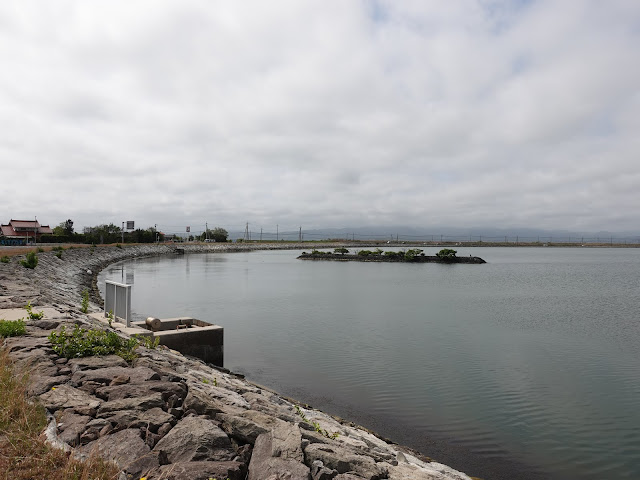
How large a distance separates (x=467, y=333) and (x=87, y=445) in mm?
16005

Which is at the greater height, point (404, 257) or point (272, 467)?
point (272, 467)

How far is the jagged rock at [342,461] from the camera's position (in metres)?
4.51

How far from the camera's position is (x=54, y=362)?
664 cm

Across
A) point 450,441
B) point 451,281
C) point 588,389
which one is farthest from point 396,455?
point 451,281

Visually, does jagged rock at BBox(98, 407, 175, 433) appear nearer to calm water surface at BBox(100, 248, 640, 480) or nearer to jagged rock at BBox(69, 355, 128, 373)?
jagged rock at BBox(69, 355, 128, 373)

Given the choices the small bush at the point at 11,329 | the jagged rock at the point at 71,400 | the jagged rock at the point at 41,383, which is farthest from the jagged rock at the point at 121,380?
the small bush at the point at 11,329

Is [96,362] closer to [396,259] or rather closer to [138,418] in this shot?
[138,418]

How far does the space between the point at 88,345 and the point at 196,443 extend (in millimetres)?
3833

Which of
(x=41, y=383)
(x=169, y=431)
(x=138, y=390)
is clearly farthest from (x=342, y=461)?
(x=41, y=383)

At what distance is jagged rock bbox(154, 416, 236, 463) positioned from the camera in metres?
4.31

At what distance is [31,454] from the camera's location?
4.02 metres

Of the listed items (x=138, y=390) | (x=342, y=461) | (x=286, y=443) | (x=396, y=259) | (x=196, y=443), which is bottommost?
(x=396, y=259)

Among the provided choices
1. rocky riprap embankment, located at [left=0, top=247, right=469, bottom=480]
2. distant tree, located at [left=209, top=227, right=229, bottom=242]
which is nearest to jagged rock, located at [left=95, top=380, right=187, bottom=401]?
rocky riprap embankment, located at [left=0, top=247, right=469, bottom=480]

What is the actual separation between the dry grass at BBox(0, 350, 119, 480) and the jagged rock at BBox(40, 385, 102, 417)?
8.6 inches
